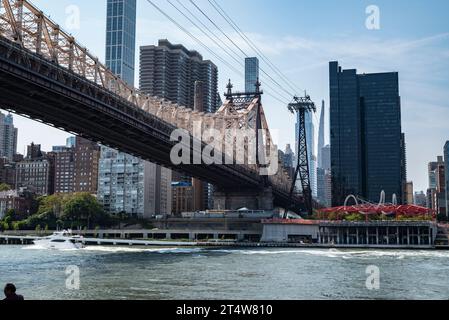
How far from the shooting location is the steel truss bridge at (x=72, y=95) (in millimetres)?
43750

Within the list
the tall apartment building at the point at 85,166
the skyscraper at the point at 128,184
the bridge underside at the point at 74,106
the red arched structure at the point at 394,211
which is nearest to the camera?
the bridge underside at the point at 74,106

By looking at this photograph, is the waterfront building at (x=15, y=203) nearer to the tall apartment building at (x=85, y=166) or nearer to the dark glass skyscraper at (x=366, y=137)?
the tall apartment building at (x=85, y=166)

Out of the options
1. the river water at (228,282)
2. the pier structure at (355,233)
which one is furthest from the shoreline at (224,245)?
the river water at (228,282)

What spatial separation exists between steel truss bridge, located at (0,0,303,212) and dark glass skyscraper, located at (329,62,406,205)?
327ft

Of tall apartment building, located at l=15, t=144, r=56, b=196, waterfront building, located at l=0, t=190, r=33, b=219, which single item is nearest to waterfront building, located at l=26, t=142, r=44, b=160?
tall apartment building, located at l=15, t=144, r=56, b=196

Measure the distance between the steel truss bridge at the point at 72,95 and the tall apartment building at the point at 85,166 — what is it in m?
84.9

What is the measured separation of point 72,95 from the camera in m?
49.3

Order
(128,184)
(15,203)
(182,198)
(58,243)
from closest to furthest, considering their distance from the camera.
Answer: (58,243)
(15,203)
(128,184)
(182,198)

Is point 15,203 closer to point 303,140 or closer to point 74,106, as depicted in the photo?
point 303,140

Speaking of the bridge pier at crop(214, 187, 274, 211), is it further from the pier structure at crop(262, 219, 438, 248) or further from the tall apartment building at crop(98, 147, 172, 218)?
the tall apartment building at crop(98, 147, 172, 218)

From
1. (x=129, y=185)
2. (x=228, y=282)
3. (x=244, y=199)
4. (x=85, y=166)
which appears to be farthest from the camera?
(x=85, y=166)

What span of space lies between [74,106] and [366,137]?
483 feet

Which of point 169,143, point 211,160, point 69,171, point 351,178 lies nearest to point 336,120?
point 351,178

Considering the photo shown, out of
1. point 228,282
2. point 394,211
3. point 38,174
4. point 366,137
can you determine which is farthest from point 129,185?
point 228,282
